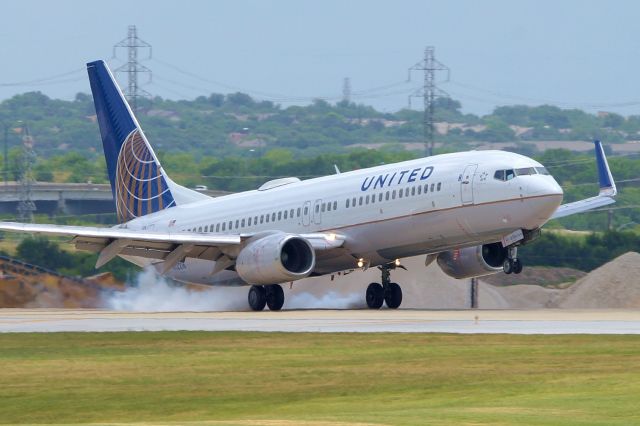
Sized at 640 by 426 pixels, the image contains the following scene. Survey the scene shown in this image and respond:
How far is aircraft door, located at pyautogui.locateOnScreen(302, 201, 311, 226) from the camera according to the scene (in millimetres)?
51250

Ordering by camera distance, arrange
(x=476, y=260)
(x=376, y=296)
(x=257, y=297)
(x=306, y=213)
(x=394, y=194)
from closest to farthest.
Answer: (x=394, y=194) → (x=257, y=297) → (x=476, y=260) → (x=306, y=213) → (x=376, y=296)

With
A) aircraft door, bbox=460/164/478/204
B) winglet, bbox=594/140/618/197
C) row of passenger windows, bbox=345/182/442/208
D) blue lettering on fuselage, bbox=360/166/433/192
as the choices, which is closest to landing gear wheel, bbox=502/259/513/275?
aircraft door, bbox=460/164/478/204

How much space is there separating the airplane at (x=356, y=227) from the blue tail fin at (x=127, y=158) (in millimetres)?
853

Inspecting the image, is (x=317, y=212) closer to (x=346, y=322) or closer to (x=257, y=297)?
(x=257, y=297)

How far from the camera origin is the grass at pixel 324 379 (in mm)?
23469

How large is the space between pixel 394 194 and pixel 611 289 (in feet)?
28.4

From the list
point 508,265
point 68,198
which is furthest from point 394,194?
point 68,198

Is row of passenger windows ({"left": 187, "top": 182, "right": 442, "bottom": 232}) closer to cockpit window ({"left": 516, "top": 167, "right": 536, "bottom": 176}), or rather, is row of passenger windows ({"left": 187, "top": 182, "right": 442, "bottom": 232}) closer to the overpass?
cockpit window ({"left": 516, "top": 167, "right": 536, "bottom": 176})

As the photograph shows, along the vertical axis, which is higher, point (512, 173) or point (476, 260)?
point (512, 173)

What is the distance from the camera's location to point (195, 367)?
96.7 ft

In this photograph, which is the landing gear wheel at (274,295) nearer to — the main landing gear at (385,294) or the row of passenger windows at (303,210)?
the row of passenger windows at (303,210)

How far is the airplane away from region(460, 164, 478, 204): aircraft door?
0.09 ft

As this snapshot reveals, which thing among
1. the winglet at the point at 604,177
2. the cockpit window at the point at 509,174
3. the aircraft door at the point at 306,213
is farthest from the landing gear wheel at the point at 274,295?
the winglet at the point at 604,177

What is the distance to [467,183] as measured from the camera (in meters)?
46.6
